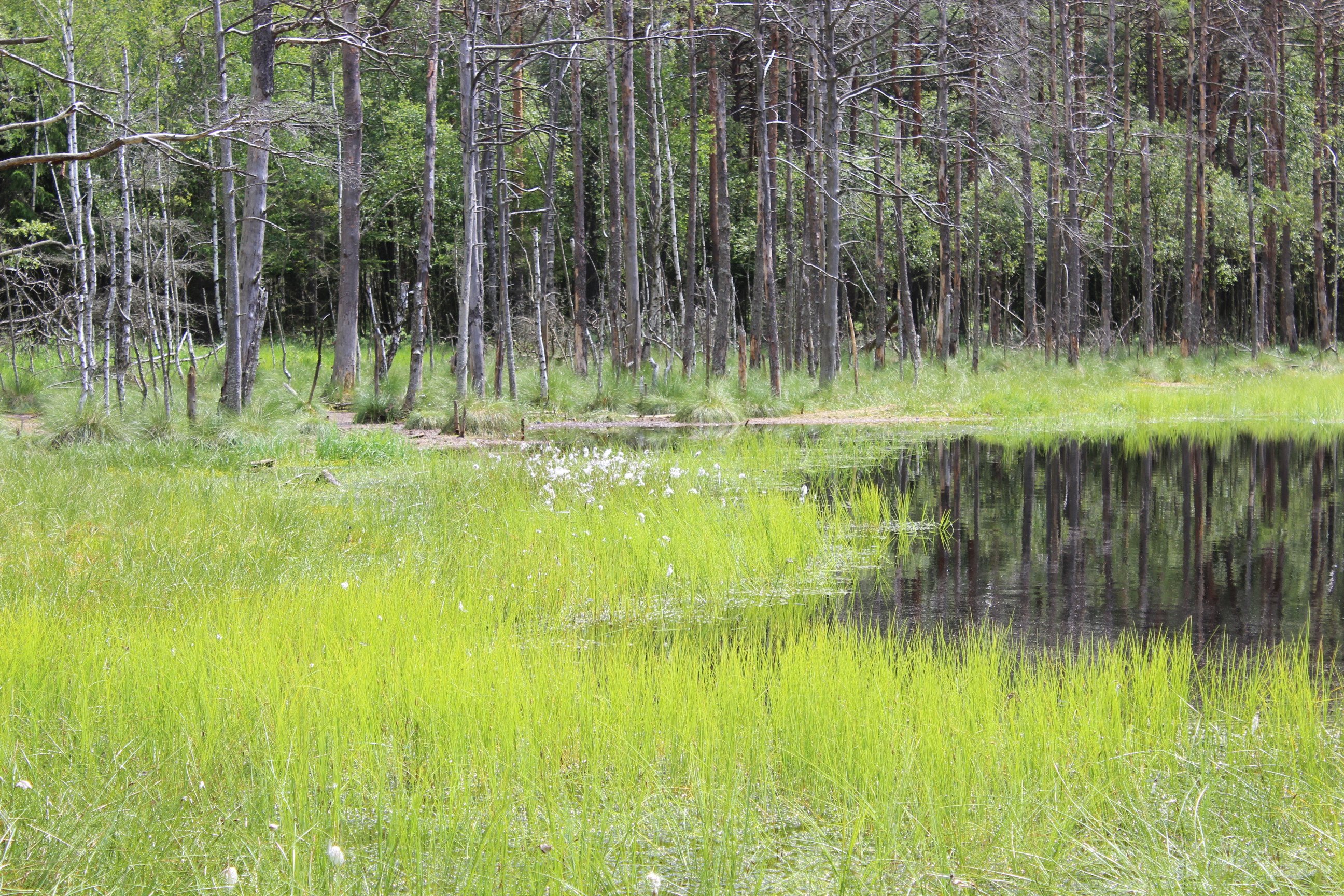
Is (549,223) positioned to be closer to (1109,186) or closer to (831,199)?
(831,199)

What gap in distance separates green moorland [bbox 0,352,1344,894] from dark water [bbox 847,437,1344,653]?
621 millimetres

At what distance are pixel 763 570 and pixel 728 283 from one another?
19.5 metres

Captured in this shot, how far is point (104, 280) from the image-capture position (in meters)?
40.6

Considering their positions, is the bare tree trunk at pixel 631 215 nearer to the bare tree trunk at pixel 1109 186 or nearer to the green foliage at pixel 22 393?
the bare tree trunk at pixel 1109 186

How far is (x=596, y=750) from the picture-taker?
13.6 ft

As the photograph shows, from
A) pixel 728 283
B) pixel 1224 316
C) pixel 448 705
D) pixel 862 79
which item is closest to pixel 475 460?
pixel 448 705

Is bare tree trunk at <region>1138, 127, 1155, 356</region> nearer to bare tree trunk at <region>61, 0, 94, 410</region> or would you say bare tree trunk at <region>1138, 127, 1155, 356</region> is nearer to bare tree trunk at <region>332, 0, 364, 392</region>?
bare tree trunk at <region>332, 0, 364, 392</region>

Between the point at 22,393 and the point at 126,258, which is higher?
the point at 126,258

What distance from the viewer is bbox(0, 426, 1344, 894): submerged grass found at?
11.0 feet

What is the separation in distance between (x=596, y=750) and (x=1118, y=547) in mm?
6672

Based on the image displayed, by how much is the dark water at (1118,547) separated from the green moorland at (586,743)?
621mm

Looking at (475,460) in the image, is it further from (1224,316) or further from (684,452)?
(1224,316)

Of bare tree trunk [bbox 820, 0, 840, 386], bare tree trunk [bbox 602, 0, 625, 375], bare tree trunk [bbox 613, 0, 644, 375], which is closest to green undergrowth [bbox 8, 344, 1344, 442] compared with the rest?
bare tree trunk [bbox 820, 0, 840, 386]

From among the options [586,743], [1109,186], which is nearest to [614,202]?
[1109,186]
